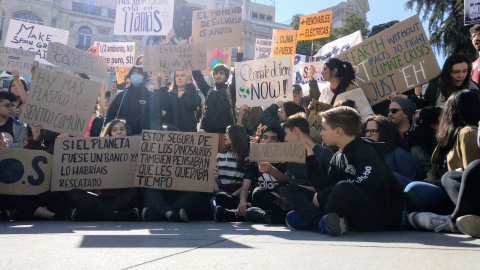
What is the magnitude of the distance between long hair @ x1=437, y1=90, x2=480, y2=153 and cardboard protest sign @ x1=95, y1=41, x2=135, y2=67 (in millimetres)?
7605

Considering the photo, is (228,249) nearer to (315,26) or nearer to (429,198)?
(429,198)

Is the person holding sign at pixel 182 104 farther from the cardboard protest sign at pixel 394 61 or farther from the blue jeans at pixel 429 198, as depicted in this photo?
the blue jeans at pixel 429 198

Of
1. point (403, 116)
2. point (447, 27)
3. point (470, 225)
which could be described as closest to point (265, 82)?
point (403, 116)

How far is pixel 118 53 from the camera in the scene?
10758mm

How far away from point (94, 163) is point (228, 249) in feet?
9.73

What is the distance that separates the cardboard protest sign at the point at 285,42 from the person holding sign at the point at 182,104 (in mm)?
3306

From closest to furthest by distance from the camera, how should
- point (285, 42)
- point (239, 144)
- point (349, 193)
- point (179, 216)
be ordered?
point (349, 193) → point (179, 216) → point (239, 144) → point (285, 42)

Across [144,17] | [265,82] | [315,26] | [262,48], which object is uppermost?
[315,26]

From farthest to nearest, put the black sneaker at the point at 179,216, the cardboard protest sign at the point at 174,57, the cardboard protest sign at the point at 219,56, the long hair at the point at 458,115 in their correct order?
the cardboard protest sign at the point at 219,56, the cardboard protest sign at the point at 174,57, the black sneaker at the point at 179,216, the long hair at the point at 458,115

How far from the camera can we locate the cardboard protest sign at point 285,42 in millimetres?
9641

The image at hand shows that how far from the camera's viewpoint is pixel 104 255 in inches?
113

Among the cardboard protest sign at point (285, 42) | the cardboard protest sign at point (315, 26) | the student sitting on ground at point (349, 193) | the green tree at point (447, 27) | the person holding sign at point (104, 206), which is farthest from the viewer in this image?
the green tree at point (447, 27)

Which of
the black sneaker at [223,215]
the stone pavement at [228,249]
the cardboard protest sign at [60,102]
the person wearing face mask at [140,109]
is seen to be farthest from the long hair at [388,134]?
the cardboard protest sign at [60,102]

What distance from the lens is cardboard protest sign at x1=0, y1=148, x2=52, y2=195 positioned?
17.8ft
